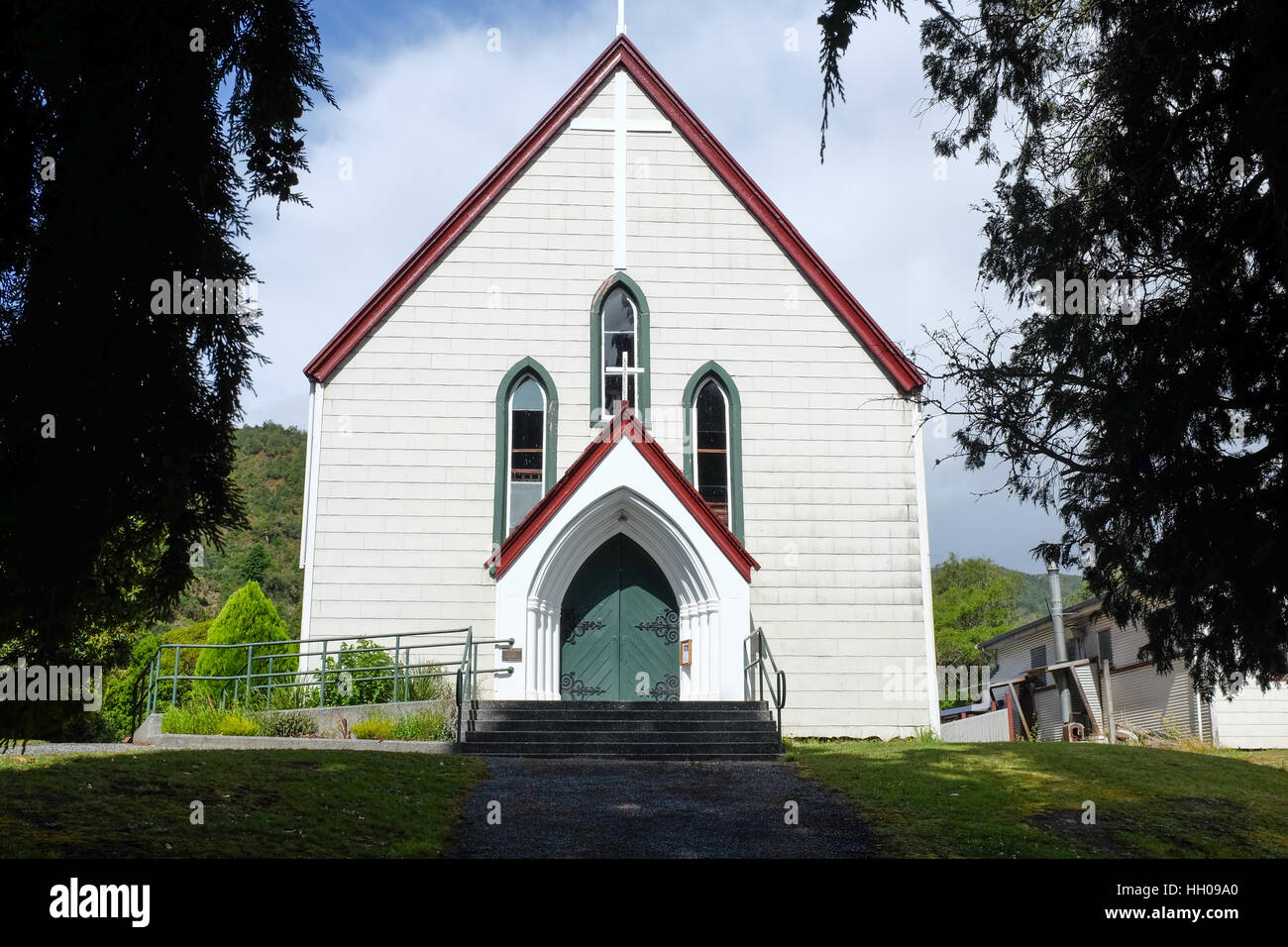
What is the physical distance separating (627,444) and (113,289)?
11746mm

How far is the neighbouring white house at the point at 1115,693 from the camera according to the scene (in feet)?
82.2

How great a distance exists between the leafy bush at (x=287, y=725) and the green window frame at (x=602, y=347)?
20.4ft

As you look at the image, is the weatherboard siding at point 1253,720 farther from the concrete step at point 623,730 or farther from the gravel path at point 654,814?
the gravel path at point 654,814

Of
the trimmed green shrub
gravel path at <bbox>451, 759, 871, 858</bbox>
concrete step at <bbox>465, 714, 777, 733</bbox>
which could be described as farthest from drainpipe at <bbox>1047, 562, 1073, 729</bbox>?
the trimmed green shrub

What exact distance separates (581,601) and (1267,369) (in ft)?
36.0

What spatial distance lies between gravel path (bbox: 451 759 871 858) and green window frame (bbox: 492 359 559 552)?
5418 mm

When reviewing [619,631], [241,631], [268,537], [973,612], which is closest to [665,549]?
[619,631]

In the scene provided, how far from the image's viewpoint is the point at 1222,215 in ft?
28.2

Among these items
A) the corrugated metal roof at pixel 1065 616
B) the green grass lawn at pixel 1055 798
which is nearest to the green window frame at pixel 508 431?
the green grass lawn at pixel 1055 798

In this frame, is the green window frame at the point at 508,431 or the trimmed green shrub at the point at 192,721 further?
the green window frame at the point at 508,431

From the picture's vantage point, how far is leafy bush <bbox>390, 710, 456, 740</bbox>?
48.0 ft

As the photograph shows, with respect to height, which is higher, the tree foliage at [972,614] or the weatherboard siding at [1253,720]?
the tree foliage at [972,614]

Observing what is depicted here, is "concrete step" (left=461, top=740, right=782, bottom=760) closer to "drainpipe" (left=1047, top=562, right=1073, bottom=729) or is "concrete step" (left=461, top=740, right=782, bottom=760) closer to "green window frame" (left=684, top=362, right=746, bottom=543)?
"green window frame" (left=684, top=362, right=746, bottom=543)
